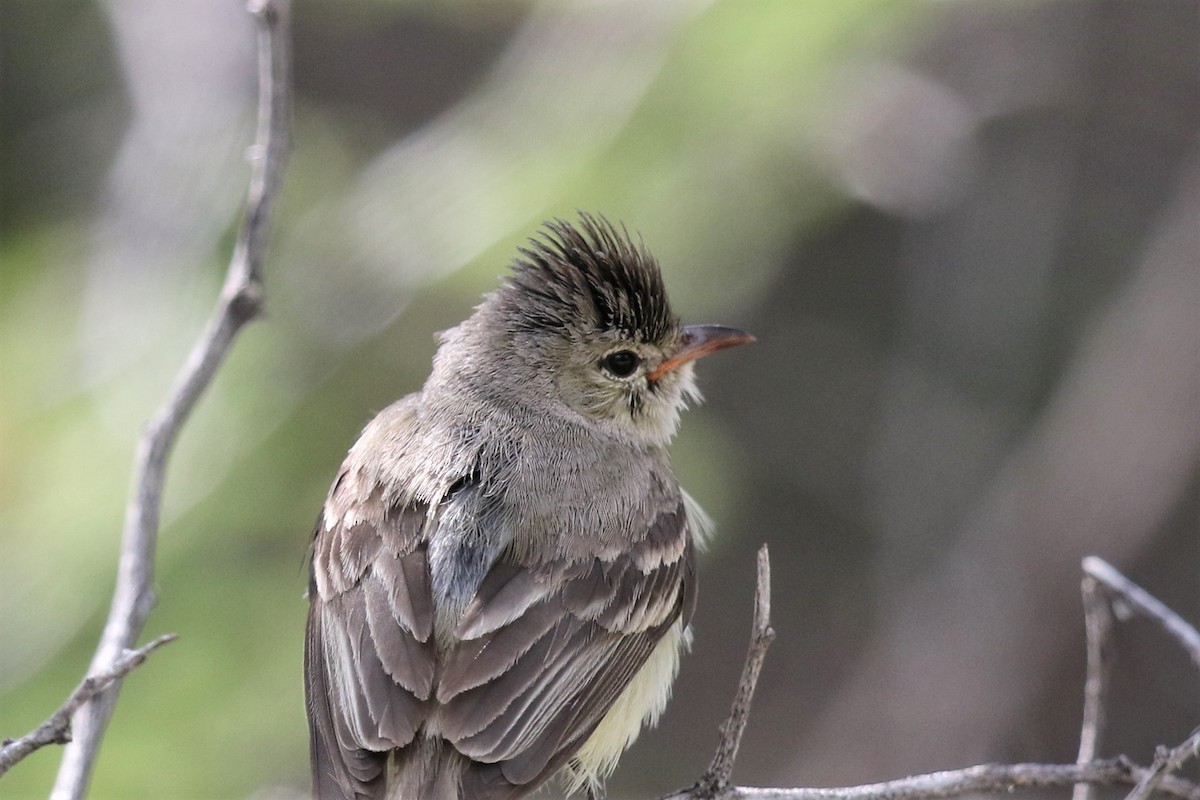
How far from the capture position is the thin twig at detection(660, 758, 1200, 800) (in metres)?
3.71

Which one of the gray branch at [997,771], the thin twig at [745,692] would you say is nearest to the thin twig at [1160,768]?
the gray branch at [997,771]

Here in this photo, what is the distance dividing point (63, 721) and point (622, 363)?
2839 mm

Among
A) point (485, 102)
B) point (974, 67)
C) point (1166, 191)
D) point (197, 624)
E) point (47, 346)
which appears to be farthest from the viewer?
point (1166, 191)

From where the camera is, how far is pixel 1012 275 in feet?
26.7

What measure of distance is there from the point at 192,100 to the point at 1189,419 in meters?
5.70

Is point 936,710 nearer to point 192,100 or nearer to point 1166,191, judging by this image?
point 1166,191

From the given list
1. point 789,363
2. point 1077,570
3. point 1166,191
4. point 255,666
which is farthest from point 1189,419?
point 255,666

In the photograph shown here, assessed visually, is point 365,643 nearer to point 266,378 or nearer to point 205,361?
point 205,361

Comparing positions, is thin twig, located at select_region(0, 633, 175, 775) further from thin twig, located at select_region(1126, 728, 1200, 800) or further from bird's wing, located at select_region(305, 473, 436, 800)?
thin twig, located at select_region(1126, 728, 1200, 800)

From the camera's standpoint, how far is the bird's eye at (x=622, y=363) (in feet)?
17.9

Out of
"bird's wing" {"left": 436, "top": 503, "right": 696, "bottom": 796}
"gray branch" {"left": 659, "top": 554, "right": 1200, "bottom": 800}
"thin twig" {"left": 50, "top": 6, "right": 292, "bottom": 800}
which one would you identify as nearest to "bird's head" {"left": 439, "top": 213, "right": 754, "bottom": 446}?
"bird's wing" {"left": 436, "top": 503, "right": 696, "bottom": 796}

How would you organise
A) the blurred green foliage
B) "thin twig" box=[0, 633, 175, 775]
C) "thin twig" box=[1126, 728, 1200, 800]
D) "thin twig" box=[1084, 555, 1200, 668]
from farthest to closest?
the blurred green foliage
"thin twig" box=[1084, 555, 1200, 668]
"thin twig" box=[1126, 728, 1200, 800]
"thin twig" box=[0, 633, 175, 775]

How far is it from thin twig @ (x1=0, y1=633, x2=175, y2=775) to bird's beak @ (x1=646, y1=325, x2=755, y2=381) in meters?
2.81

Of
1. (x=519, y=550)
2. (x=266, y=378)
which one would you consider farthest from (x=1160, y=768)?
(x=266, y=378)
